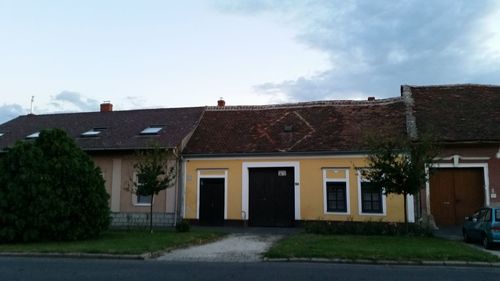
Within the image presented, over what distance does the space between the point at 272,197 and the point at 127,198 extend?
751 centimetres

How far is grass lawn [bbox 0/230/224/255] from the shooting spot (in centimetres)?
1364

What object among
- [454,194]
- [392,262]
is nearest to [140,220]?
[392,262]

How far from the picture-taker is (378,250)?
13195mm

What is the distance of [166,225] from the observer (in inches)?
901

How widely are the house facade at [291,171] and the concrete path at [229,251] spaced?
475cm

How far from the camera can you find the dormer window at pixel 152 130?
25159mm

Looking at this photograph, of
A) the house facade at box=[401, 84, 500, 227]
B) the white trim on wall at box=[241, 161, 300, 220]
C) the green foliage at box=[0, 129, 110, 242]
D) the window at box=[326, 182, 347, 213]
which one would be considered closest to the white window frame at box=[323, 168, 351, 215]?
the window at box=[326, 182, 347, 213]

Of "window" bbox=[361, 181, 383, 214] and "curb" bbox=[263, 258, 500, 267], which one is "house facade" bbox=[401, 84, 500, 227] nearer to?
"window" bbox=[361, 181, 383, 214]

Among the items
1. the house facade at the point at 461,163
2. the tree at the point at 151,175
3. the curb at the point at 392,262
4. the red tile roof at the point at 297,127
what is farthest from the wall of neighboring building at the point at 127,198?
the house facade at the point at 461,163

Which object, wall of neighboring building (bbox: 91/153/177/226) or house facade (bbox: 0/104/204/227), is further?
house facade (bbox: 0/104/204/227)

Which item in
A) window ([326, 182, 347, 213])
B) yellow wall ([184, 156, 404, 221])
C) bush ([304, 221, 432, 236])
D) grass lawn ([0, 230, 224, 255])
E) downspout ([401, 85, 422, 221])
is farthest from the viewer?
window ([326, 182, 347, 213])

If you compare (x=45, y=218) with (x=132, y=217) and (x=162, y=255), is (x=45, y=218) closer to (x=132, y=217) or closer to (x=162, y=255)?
(x=162, y=255)

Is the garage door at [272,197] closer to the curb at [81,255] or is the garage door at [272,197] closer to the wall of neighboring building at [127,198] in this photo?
the wall of neighboring building at [127,198]

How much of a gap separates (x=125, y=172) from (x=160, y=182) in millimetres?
5612
